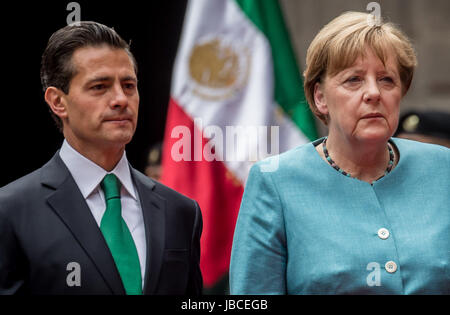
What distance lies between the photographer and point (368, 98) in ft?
8.73

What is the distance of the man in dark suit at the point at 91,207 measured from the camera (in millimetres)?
2375

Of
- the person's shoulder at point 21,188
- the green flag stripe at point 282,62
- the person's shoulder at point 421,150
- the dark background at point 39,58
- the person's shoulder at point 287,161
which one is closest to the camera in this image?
the person's shoulder at point 21,188

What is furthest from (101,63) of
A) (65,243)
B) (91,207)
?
(65,243)

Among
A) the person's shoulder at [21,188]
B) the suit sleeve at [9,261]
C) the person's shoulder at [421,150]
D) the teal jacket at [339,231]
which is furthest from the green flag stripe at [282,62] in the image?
the suit sleeve at [9,261]

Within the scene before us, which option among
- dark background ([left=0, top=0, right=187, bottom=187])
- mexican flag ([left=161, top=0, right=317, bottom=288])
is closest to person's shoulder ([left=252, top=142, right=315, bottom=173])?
mexican flag ([left=161, top=0, right=317, bottom=288])

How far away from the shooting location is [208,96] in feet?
15.8

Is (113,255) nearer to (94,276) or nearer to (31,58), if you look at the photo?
(94,276)

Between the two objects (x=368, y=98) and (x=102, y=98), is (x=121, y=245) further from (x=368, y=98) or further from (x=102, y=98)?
(x=368, y=98)

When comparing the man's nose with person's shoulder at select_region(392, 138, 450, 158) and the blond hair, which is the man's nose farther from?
person's shoulder at select_region(392, 138, 450, 158)

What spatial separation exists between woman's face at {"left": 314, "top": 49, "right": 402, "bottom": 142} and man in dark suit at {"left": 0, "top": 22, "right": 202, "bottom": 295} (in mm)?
A: 637

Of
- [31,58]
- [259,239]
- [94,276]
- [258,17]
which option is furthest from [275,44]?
[94,276]

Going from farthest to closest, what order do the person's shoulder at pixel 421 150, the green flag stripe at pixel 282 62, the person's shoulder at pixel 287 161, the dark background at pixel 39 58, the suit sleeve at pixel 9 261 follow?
the dark background at pixel 39 58
the green flag stripe at pixel 282 62
the person's shoulder at pixel 421 150
the person's shoulder at pixel 287 161
the suit sleeve at pixel 9 261

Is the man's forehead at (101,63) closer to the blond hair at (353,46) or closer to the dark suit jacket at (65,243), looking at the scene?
the dark suit jacket at (65,243)

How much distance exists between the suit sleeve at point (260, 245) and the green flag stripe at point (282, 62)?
6.61 ft
